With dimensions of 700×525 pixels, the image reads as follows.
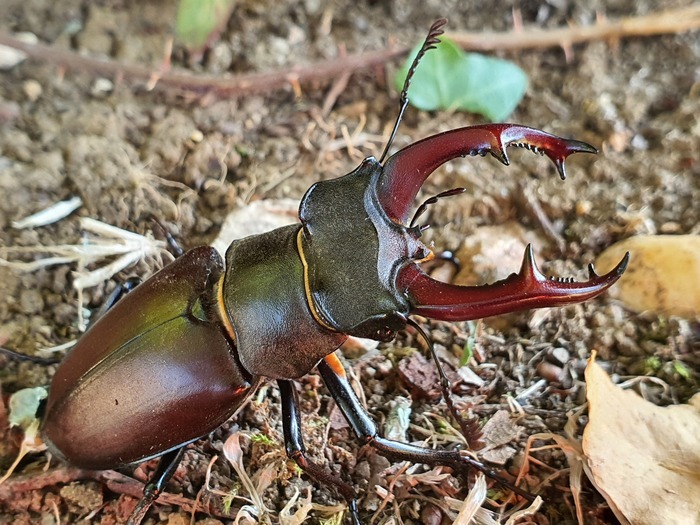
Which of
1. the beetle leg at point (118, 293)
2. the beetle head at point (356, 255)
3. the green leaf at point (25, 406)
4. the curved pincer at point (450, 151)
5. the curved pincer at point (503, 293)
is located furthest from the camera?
the beetle leg at point (118, 293)

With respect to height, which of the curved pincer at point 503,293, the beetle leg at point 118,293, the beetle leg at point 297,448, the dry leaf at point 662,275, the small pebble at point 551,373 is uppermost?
the curved pincer at point 503,293

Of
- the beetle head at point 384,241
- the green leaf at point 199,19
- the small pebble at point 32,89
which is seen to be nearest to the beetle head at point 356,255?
the beetle head at point 384,241

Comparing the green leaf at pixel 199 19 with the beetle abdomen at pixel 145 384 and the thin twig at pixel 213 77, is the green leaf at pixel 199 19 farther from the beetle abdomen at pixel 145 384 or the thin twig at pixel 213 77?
the beetle abdomen at pixel 145 384

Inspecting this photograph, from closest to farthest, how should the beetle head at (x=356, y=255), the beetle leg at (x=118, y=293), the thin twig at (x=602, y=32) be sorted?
the beetle head at (x=356, y=255), the beetle leg at (x=118, y=293), the thin twig at (x=602, y=32)

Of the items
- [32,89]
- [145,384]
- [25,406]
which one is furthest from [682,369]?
[32,89]

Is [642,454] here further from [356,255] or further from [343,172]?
[343,172]

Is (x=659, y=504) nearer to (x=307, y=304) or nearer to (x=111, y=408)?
(x=307, y=304)
